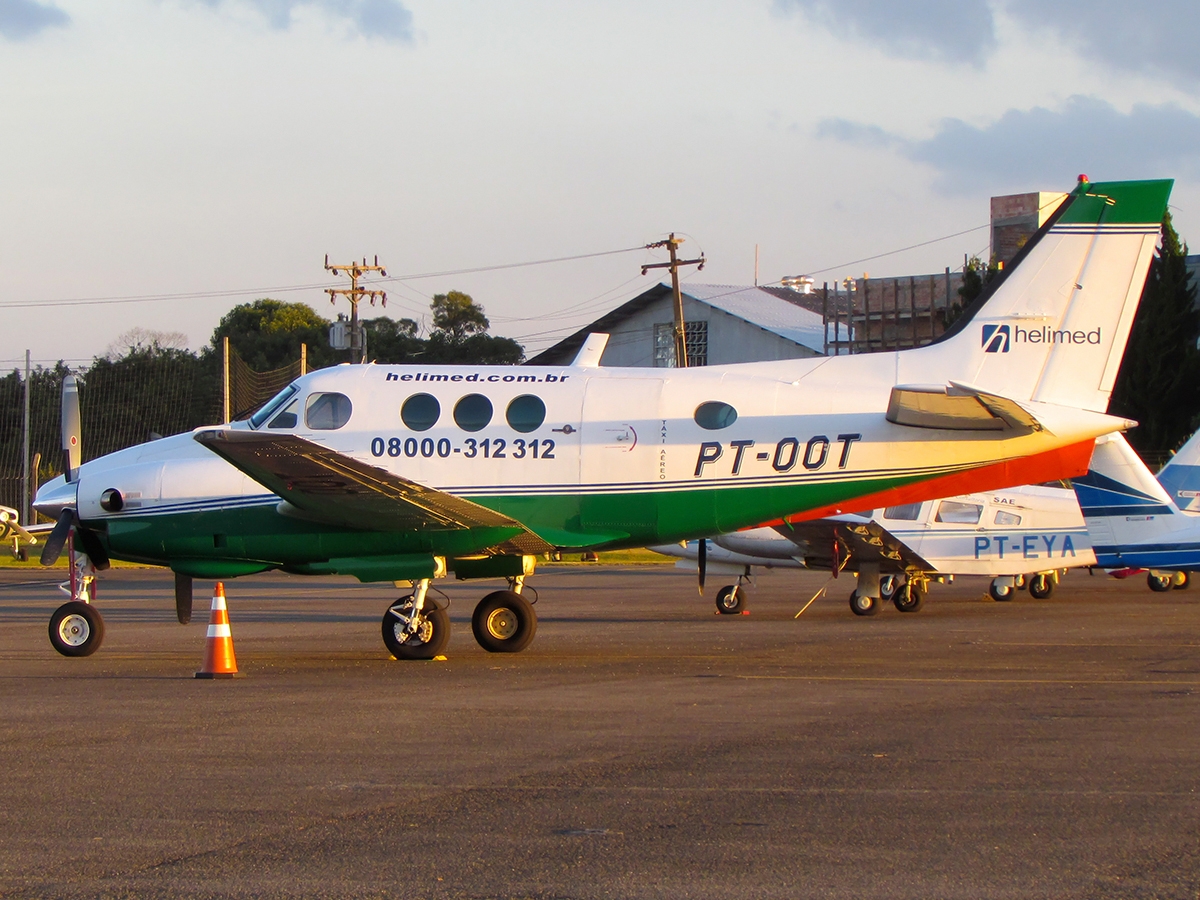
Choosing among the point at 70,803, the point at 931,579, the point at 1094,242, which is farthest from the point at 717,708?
the point at 931,579

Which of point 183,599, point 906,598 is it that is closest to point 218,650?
point 183,599

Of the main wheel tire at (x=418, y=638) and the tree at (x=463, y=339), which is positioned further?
the tree at (x=463, y=339)

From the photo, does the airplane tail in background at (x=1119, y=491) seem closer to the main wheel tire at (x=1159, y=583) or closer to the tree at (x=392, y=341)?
the main wheel tire at (x=1159, y=583)

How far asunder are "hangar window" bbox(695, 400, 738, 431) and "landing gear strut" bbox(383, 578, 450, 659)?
3310mm

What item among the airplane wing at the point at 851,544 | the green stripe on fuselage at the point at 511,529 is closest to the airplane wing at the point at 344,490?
the green stripe on fuselage at the point at 511,529

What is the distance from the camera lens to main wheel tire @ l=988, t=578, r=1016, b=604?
23938 mm

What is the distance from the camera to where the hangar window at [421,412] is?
14.4 metres

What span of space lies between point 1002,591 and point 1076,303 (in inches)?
430

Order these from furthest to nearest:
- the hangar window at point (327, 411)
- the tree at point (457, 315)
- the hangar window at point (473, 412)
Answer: the tree at point (457, 315) → the hangar window at point (327, 411) → the hangar window at point (473, 412)

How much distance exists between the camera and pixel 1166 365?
151ft

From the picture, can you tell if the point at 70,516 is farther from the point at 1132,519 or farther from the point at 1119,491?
the point at 1132,519

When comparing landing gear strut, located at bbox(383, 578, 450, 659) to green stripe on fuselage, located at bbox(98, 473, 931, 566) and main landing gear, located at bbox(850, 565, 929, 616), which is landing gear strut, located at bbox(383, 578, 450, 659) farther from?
main landing gear, located at bbox(850, 565, 929, 616)

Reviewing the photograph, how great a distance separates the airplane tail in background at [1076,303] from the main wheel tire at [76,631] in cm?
897

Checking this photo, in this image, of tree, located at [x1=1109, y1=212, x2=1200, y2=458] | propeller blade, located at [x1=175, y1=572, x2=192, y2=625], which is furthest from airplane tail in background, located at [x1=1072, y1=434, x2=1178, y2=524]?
tree, located at [x1=1109, y1=212, x2=1200, y2=458]
